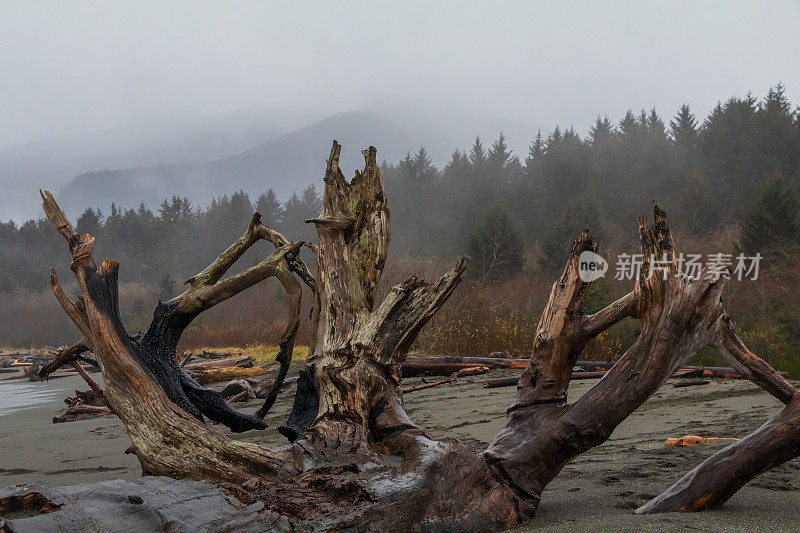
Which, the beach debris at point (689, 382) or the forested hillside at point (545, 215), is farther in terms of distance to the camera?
the forested hillside at point (545, 215)

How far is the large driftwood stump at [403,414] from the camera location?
2.73 m

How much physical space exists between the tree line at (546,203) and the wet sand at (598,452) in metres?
16.8

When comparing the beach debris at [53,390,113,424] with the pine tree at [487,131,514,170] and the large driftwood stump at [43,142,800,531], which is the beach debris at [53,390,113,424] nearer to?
the large driftwood stump at [43,142,800,531]

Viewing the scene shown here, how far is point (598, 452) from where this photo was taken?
4164 millimetres

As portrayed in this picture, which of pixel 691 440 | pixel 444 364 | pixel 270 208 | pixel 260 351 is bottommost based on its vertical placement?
pixel 260 351

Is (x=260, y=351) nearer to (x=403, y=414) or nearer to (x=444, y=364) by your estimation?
(x=444, y=364)

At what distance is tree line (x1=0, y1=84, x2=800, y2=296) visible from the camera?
95.3ft

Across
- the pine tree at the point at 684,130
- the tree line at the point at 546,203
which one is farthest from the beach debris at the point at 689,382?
the pine tree at the point at 684,130

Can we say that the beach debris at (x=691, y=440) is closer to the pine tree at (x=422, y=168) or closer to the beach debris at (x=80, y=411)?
the beach debris at (x=80, y=411)

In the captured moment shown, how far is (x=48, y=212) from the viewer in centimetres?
389

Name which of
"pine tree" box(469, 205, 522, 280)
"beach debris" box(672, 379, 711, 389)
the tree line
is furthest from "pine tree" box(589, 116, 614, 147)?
"beach debris" box(672, 379, 711, 389)

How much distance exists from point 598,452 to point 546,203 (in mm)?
42339

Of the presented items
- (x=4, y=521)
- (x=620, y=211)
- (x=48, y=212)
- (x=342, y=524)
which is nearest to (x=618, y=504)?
(x=342, y=524)

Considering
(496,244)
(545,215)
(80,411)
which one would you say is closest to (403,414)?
(80,411)
